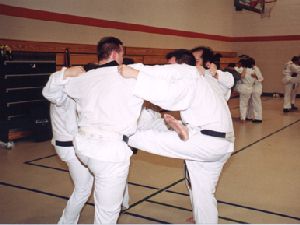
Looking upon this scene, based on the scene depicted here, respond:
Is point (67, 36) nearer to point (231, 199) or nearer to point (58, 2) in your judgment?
point (58, 2)

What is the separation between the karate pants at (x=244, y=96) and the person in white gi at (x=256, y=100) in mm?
175

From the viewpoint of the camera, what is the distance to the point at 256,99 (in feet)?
29.5

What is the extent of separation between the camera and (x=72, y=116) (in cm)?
287

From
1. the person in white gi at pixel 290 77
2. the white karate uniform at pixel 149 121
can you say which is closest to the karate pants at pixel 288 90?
the person in white gi at pixel 290 77

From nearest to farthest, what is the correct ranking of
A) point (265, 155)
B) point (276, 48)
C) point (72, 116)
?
point (72, 116) < point (265, 155) < point (276, 48)

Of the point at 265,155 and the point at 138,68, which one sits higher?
the point at 138,68

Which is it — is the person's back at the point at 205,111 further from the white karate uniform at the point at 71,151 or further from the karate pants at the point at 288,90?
the karate pants at the point at 288,90

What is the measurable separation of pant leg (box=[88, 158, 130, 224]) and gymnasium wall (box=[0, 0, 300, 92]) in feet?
17.6

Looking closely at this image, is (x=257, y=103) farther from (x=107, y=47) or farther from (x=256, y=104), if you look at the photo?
(x=107, y=47)

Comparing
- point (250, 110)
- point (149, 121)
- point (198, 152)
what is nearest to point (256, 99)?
point (250, 110)

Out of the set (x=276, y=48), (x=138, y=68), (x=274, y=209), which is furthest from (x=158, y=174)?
(x=276, y=48)

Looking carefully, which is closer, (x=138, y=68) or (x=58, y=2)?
(x=138, y=68)

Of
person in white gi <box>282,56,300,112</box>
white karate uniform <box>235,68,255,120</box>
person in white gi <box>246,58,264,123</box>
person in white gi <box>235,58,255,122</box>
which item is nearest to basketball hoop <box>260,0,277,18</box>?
person in white gi <box>282,56,300,112</box>

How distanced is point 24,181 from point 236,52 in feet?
40.7
